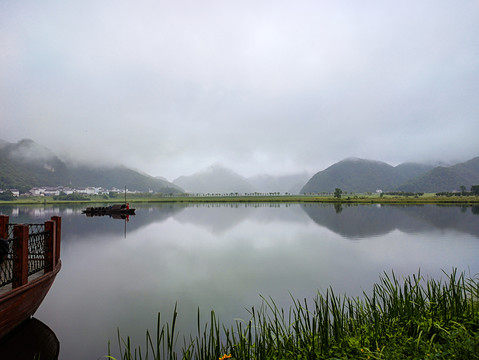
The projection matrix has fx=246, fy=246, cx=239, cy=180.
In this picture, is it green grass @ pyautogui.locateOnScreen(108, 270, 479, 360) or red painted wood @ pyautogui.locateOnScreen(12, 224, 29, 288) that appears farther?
red painted wood @ pyautogui.locateOnScreen(12, 224, 29, 288)

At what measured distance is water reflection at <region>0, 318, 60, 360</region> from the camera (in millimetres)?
6897

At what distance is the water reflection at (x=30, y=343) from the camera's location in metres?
6.90

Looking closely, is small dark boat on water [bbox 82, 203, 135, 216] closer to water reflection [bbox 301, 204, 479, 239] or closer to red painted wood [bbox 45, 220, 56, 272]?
water reflection [bbox 301, 204, 479, 239]

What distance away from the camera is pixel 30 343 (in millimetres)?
7555

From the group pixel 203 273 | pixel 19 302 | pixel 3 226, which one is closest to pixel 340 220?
pixel 203 273

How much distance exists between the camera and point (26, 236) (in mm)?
7293

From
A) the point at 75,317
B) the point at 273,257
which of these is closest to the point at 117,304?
the point at 75,317

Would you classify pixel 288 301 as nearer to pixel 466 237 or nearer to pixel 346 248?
pixel 346 248

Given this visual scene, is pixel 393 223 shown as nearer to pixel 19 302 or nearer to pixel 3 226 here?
pixel 19 302

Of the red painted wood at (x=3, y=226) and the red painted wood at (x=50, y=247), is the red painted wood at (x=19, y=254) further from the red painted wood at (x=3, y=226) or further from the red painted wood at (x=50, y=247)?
the red painted wood at (x=3, y=226)

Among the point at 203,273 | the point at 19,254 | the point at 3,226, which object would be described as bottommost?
the point at 203,273

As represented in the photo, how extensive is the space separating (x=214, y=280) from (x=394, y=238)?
848 inches

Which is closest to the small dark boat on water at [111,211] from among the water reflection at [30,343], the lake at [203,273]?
the lake at [203,273]

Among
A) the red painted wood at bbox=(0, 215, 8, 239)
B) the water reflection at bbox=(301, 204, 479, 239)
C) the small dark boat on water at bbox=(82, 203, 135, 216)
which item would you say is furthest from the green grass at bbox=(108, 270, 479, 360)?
the small dark boat on water at bbox=(82, 203, 135, 216)
